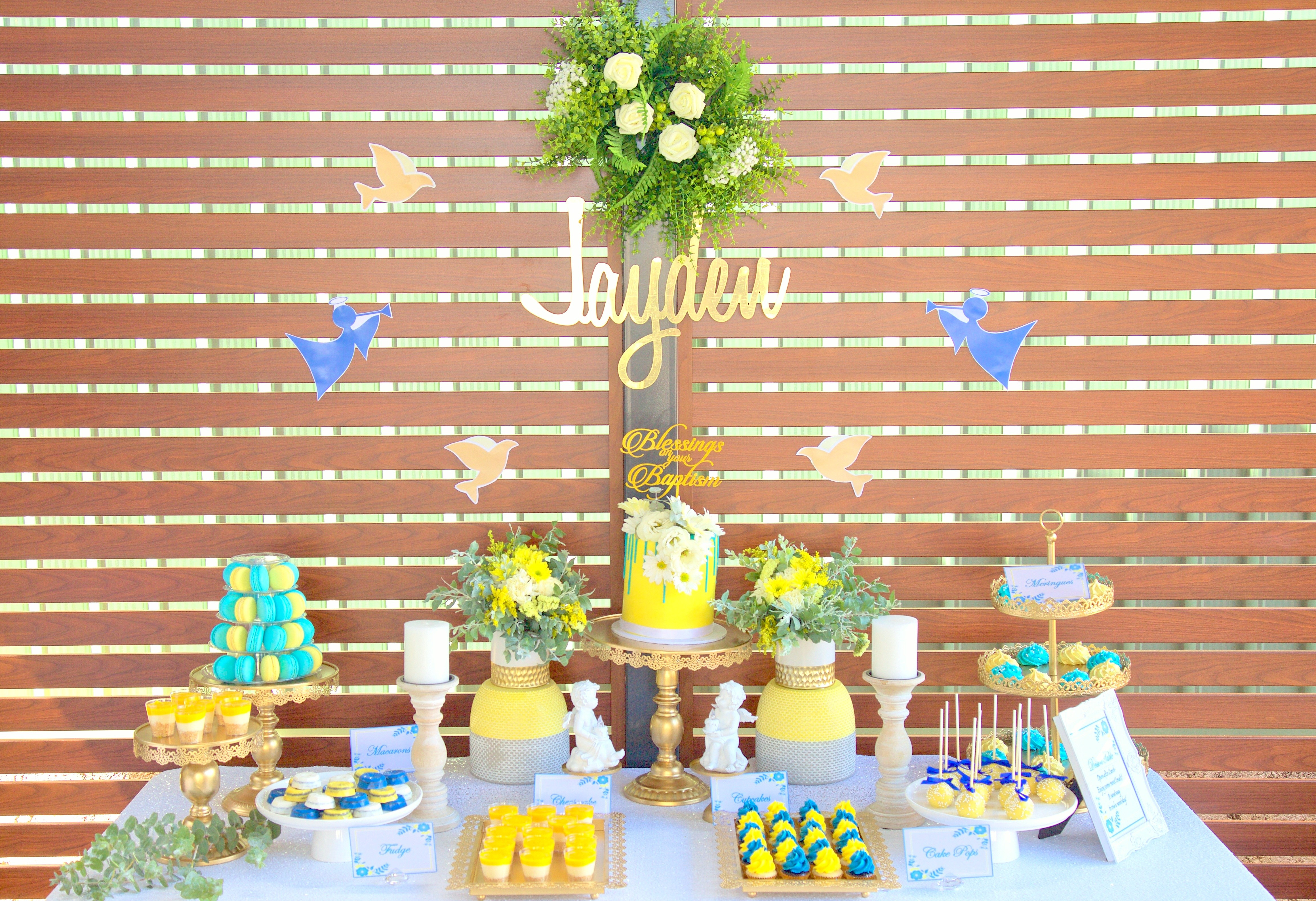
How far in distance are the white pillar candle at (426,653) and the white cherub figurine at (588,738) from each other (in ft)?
0.95

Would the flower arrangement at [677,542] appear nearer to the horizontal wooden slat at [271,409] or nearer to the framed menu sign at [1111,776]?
the horizontal wooden slat at [271,409]

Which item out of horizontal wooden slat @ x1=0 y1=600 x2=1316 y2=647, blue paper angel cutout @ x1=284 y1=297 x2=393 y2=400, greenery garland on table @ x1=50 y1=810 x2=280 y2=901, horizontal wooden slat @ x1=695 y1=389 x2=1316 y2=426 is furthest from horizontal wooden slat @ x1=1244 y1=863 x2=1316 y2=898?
blue paper angel cutout @ x1=284 y1=297 x2=393 y2=400

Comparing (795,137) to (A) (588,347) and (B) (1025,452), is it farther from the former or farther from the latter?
(B) (1025,452)

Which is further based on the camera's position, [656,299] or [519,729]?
[656,299]

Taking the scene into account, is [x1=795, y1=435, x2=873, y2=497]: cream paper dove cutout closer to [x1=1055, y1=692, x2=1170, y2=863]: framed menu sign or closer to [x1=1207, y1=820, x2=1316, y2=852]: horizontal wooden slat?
[x1=1055, y1=692, x2=1170, y2=863]: framed menu sign

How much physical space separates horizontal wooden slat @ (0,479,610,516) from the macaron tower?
0.98 ft

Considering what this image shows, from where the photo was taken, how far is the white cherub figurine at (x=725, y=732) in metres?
2.00

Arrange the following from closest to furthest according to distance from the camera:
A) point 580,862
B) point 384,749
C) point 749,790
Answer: point 580,862 < point 749,790 < point 384,749

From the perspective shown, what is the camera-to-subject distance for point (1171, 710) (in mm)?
2289

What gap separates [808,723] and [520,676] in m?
0.61

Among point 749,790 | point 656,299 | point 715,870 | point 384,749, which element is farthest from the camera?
point 656,299

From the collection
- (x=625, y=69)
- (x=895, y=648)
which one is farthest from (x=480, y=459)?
(x=895, y=648)

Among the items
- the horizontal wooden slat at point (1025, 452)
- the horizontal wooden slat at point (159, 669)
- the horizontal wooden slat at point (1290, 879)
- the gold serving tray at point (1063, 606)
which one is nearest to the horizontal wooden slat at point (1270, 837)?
the horizontal wooden slat at point (1290, 879)

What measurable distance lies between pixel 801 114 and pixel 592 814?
1574mm
